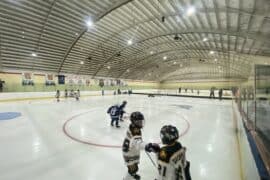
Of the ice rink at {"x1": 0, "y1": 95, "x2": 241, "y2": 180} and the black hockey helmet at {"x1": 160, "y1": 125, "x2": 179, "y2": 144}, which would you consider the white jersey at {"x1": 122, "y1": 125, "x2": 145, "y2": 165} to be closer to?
the black hockey helmet at {"x1": 160, "y1": 125, "x2": 179, "y2": 144}

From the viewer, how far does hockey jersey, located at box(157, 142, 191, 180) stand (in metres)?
1.45

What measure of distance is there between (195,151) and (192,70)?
1553 inches

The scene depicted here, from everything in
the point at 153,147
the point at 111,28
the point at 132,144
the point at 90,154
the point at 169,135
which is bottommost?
the point at 90,154

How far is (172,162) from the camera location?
145cm

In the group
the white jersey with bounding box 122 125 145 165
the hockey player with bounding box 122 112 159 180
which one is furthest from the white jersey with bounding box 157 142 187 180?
the white jersey with bounding box 122 125 145 165

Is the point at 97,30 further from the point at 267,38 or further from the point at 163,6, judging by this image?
the point at 267,38

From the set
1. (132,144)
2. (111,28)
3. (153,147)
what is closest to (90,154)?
(132,144)

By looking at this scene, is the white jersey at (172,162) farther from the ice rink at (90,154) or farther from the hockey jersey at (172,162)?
the ice rink at (90,154)

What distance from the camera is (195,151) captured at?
3.78 metres

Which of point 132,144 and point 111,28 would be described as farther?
point 111,28

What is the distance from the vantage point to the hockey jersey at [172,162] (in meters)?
1.45

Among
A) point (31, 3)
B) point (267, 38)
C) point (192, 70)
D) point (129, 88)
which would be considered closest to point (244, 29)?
point (267, 38)

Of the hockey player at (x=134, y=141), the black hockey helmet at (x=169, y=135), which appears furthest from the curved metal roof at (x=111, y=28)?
the black hockey helmet at (x=169, y=135)

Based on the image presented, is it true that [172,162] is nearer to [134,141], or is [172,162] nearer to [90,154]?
[134,141]
